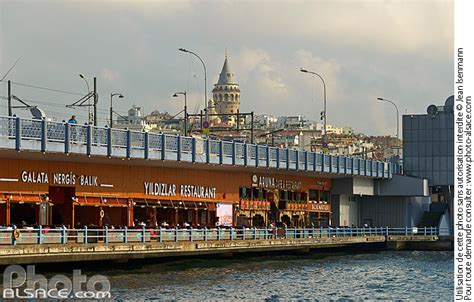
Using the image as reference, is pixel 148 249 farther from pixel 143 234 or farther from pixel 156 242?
pixel 156 242

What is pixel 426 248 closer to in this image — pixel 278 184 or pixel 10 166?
pixel 278 184

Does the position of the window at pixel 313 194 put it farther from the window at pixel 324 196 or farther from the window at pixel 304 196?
the window at pixel 304 196

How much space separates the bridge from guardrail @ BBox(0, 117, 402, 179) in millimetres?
5039

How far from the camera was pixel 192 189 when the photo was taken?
76.1 meters

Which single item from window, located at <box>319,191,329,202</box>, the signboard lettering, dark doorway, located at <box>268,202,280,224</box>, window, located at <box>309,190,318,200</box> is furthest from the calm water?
window, located at <box>319,191,329,202</box>

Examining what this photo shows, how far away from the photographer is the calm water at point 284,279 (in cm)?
4938

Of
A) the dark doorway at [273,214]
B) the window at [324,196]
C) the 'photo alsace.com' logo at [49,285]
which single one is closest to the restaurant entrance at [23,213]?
the 'photo alsace.com' logo at [49,285]

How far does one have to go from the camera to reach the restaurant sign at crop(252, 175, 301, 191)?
280 ft

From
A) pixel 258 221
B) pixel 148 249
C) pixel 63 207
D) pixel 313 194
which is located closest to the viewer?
pixel 148 249

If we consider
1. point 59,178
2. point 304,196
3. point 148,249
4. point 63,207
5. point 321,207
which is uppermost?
point 59,178

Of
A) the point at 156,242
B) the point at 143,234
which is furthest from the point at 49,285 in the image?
the point at 156,242

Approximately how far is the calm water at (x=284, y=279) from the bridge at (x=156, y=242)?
44.8 inches

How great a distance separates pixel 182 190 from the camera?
74.9 metres

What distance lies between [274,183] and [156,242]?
31.3 metres
